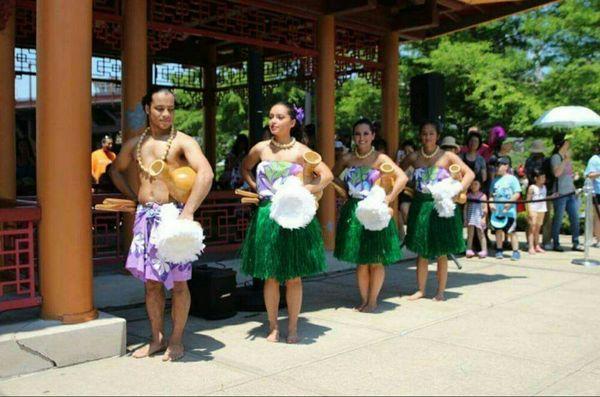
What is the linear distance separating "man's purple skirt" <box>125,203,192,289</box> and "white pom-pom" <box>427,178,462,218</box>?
2794mm

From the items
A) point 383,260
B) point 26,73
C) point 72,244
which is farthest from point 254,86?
point 26,73

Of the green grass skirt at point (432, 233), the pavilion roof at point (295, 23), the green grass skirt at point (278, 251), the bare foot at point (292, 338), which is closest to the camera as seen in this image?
the green grass skirt at point (278, 251)

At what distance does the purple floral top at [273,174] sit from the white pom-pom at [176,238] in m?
0.86

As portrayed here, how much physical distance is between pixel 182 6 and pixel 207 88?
5.92 meters

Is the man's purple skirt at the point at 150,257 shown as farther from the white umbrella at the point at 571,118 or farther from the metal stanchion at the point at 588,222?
the white umbrella at the point at 571,118

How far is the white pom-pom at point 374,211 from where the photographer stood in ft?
18.0

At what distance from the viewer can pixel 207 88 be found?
13.0 m

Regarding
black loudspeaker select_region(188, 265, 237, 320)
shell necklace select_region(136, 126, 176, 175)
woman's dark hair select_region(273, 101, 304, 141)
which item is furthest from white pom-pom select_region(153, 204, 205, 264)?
black loudspeaker select_region(188, 265, 237, 320)

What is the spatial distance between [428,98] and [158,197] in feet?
18.3

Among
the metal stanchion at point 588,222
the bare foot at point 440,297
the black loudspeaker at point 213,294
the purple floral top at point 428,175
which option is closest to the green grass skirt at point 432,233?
the purple floral top at point 428,175

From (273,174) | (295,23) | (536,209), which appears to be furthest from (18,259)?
(536,209)

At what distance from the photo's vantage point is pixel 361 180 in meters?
5.73

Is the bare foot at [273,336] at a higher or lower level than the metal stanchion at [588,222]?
lower

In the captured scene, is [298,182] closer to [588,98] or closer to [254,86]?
[254,86]
